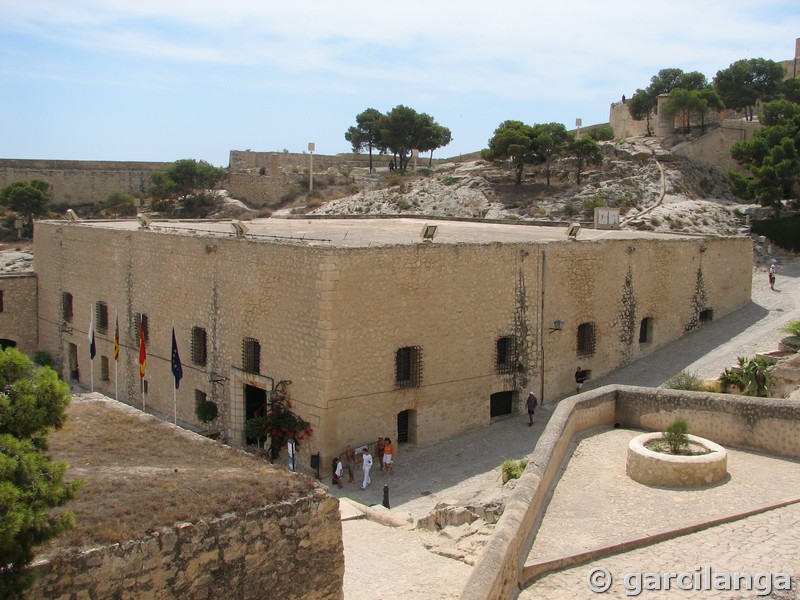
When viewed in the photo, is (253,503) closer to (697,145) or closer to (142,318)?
(142,318)

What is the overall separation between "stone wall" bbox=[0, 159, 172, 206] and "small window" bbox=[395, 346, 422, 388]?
46.2 m

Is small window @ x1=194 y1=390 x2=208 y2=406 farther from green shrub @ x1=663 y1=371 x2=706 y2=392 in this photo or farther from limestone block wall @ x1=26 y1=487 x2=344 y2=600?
limestone block wall @ x1=26 y1=487 x2=344 y2=600

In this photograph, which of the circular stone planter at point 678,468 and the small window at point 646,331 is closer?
the circular stone planter at point 678,468

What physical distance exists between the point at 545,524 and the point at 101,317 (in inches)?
750

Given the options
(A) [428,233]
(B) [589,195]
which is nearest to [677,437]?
(A) [428,233]

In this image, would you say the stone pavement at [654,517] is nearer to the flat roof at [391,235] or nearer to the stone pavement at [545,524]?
the stone pavement at [545,524]

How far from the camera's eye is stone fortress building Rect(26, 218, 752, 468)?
16656 mm

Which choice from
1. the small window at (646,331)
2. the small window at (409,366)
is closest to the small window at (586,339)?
the small window at (646,331)

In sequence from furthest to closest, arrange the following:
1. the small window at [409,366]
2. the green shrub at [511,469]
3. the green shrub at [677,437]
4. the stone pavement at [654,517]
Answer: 1. the small window at [409,366]
2. the green shrub at [511,469]
3. the green shrub at [677,437]
4. the stone pavement at [654,517]

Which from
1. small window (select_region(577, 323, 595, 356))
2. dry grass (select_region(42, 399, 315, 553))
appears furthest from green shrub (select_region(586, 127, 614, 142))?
dry grass (select_region(42, 399, 315, 553))

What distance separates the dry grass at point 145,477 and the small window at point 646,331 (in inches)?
660

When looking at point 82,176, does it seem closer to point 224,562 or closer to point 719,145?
point 719,145

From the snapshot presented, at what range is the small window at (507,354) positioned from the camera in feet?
64.6

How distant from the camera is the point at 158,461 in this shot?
880cm
